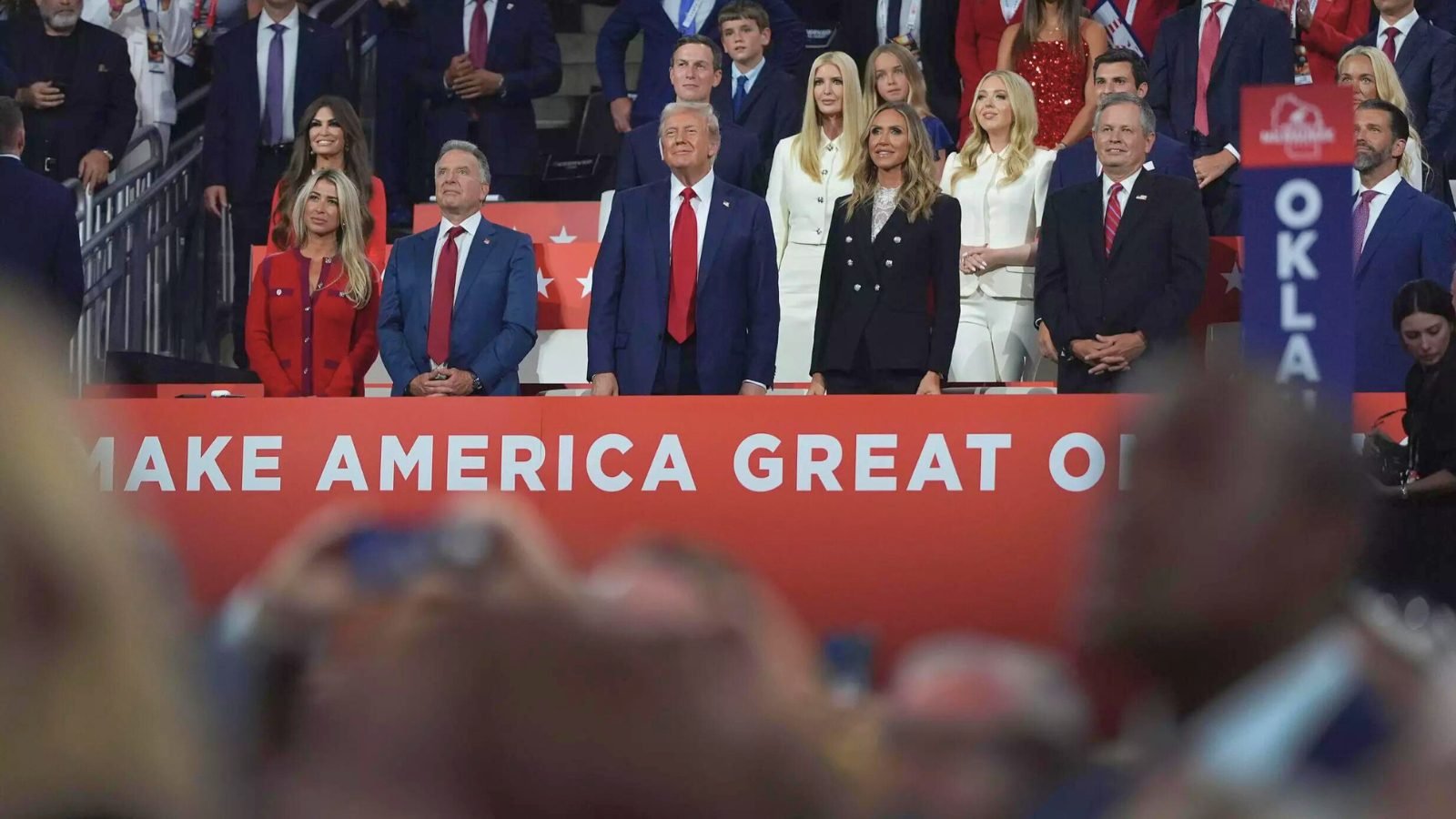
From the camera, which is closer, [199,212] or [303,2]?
[199,212]

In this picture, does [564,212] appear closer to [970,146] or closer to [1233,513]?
[970,146]

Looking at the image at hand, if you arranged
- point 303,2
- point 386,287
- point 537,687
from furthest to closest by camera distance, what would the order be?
point 303,2
point 386,287
point 537,687

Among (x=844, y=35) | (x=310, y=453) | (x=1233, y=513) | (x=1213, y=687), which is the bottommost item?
(x=310, y=453)

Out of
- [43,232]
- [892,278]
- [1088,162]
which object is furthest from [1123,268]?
[43,232]

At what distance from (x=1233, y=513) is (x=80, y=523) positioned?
2.17 ft

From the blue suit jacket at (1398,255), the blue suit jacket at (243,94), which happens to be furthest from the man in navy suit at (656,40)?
the blue suit jacket at (1398,255)

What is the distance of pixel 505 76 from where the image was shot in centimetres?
1075

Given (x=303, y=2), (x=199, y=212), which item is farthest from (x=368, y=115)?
(x=199, y=212)

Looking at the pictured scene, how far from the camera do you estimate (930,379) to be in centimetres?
748

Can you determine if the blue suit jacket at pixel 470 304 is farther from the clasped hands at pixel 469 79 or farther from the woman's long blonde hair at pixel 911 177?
the clasped hands at pixel 469 79

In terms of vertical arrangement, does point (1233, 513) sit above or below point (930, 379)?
above

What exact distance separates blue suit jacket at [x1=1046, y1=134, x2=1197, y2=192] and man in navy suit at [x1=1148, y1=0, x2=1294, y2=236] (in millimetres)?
695

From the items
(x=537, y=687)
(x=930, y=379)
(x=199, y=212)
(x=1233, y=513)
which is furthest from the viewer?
(x=199, y=212)

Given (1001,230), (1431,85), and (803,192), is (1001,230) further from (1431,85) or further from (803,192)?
(1431,85)
